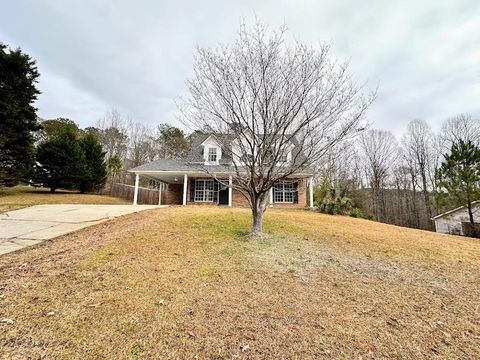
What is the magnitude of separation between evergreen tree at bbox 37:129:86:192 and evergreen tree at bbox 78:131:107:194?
46 centimetres

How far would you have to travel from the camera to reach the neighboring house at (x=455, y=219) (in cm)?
1603

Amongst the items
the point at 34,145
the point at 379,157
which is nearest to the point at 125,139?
the point at 34,145

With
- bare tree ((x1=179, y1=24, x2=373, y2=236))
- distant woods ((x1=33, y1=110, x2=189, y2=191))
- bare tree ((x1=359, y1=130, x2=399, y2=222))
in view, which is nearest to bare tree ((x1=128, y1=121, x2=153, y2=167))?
distant woods ((x1=33, y1=110, x2=189, y2=191))

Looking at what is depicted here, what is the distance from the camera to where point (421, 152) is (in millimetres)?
25141

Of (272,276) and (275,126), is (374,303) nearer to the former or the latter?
(272,276)

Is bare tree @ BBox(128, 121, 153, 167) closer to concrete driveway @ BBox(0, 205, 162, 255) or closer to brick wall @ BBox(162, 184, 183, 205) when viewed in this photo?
brick wall @ BBox(162, 184, 183, 205)

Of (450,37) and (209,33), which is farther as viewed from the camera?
(450,37)

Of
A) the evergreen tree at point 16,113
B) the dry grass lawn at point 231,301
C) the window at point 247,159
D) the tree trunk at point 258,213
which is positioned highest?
the evergreen tree at point 16,113

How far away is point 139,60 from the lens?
9914mm

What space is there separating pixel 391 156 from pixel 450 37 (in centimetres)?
2020

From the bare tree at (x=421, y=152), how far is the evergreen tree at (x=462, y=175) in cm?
896

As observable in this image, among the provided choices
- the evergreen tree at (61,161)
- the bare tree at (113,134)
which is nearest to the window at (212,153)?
the evergreen tree at (61,161)

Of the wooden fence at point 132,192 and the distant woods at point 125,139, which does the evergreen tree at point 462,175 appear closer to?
the wooden fence at point 132,192

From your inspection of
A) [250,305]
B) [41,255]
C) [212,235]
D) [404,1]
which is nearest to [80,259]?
[41,255]
